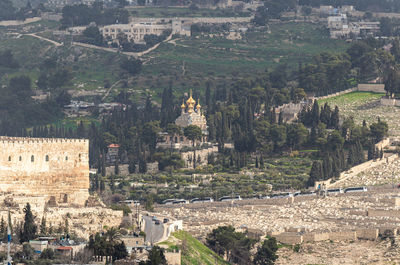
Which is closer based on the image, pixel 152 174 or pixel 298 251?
pixel 298 251

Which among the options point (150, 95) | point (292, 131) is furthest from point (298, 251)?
point (150, 95)

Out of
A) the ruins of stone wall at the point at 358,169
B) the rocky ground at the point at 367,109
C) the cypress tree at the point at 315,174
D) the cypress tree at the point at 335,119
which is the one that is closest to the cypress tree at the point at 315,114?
the cypress tree at the point at 335,119

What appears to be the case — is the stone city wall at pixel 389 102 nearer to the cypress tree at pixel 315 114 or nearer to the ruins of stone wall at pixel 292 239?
the cypress tree at pixel 315 114

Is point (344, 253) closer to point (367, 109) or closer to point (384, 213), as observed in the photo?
point (384, 213)

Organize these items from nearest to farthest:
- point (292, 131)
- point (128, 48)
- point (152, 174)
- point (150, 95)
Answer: point (152, 174)
point (292, 131)
point (150, 95)
point (128, 48)

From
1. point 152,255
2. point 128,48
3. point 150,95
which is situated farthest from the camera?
point 128,48

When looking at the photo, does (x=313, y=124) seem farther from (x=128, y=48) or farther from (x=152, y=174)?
(x=128, y=48)

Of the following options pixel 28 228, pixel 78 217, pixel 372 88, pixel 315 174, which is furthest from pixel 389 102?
pixel 28 228
